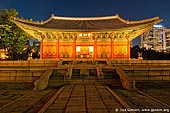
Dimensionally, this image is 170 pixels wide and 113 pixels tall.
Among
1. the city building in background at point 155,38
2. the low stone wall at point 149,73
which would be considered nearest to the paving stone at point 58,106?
the low stone wall at point 149,73

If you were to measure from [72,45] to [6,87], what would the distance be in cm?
1637

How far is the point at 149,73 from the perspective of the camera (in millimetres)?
13016

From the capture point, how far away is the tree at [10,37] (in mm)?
28094

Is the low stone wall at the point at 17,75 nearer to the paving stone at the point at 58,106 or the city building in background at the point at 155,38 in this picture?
the paving stone at the point at 58,106

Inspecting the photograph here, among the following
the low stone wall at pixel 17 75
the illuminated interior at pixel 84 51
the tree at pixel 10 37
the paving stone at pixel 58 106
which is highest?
the tree at pixel 10 37

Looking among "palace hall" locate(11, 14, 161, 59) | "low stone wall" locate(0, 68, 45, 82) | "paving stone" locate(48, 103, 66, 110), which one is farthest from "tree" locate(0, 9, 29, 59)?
"paving stone" locate(48, 103, 66, 110)

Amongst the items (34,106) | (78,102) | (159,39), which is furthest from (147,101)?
(159,39)

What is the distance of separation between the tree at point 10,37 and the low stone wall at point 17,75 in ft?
55.6

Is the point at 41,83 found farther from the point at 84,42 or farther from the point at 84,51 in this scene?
the point at 84,51

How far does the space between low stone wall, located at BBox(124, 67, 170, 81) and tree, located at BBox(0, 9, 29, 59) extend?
2119cm

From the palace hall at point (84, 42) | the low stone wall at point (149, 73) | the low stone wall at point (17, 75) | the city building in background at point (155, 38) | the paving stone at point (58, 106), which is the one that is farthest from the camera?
the city building in background at point (155, 38)

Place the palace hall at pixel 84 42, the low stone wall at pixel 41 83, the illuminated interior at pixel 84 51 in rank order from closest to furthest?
1. the low stone wall at pixel 41 83
2. the palace hall at pixel 84 42
3. the illuminated interior at pixel 84 51

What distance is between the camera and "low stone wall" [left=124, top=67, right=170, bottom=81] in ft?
42.5

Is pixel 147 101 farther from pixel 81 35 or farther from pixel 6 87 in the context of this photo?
pixel 81 35
